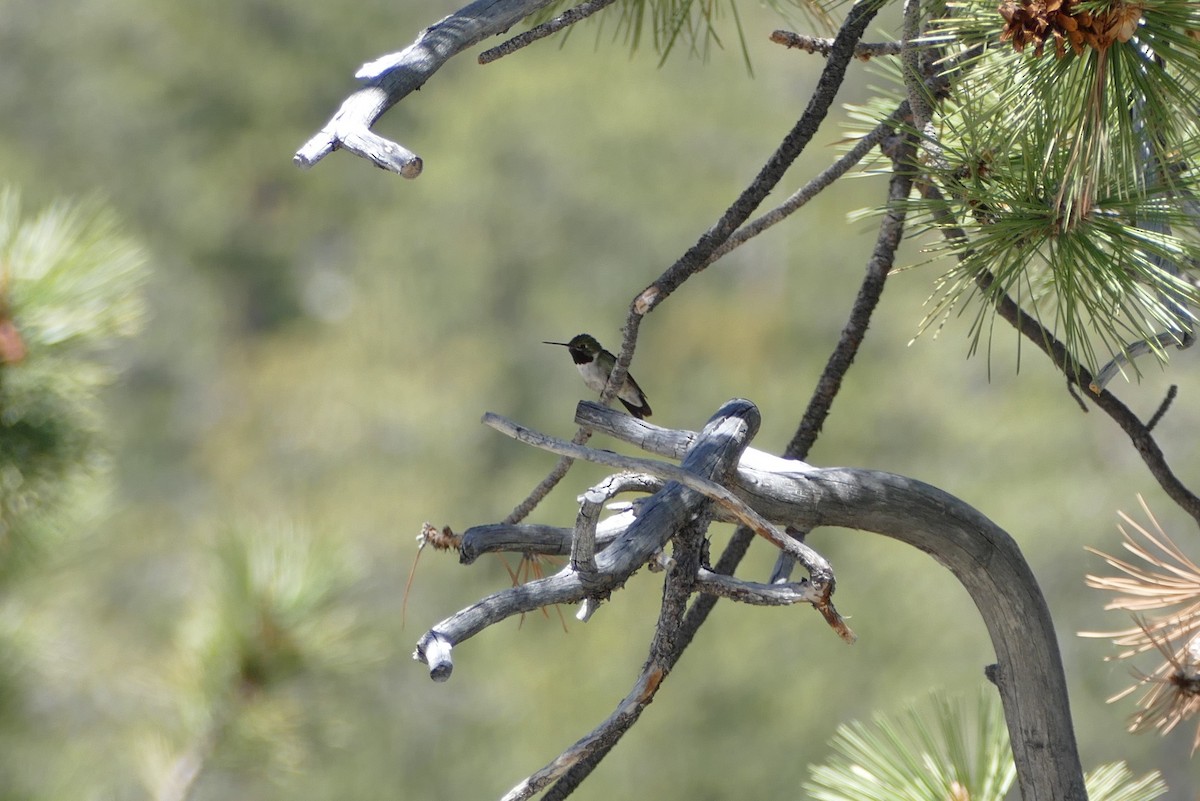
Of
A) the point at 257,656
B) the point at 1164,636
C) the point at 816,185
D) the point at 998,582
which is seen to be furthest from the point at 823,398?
the point at 257,656

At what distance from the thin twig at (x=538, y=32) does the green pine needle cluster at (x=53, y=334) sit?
0.81 metres

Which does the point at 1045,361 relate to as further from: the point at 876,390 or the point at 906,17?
the point at 906,17

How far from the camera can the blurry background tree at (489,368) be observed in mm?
8633

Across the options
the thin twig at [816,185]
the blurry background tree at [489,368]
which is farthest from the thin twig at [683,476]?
the blurry background tree at [489,368]

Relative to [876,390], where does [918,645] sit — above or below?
below

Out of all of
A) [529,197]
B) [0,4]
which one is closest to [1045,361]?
[529,197]

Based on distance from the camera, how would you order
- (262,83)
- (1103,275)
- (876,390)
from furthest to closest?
(262,83), (876,390), (1103,275)

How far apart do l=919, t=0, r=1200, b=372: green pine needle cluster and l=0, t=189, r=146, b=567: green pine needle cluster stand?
1.14 meters

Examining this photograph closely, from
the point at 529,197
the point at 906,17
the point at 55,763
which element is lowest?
the point at 906,17

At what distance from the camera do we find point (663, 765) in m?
9.06

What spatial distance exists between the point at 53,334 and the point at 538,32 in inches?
37.0

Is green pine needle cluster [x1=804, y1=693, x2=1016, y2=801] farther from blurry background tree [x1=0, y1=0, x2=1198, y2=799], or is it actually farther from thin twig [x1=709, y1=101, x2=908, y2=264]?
blurry background tree [x1=0, y1=0, x2=1198, y2=799]

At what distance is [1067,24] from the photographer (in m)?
0.98

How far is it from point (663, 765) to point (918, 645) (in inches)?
86.0
